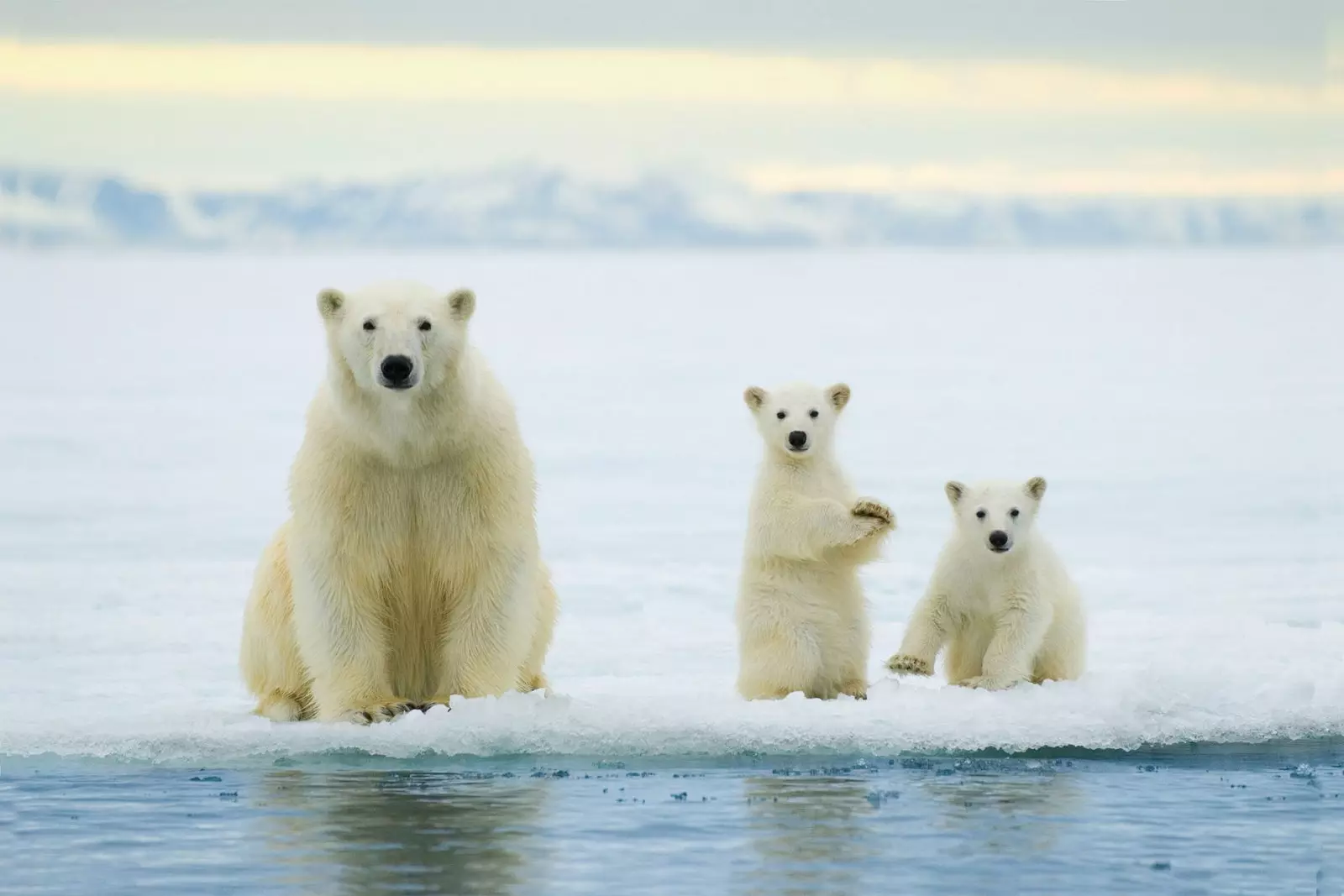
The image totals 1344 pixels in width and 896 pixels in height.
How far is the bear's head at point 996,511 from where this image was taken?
693cm

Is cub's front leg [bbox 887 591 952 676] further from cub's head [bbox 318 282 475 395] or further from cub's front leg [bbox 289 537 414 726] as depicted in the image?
cub's head [bbox 318 282 475 395]

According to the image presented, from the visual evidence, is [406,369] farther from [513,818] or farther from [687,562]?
[687,562]

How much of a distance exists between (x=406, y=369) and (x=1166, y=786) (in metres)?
2.66

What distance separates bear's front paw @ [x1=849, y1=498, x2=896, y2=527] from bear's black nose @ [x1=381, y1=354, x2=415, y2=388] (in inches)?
67.6

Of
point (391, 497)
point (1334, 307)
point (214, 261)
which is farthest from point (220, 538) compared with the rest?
point (214, 261)

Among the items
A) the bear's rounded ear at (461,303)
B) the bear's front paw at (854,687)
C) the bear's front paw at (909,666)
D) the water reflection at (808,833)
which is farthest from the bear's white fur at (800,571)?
the bear's rounded ear at (461,303)

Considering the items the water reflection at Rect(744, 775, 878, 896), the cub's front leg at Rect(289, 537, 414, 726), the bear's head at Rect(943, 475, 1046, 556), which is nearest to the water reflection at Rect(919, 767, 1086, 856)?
the water reflection at Rect(744, 775, 878, 896)

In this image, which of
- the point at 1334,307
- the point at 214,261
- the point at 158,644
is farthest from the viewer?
the point at 214,261

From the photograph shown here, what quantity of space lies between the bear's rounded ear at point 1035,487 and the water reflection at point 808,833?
160 cm

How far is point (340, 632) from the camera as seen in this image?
648 centimetres

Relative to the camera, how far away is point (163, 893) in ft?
16.0

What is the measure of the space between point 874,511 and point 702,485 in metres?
7.76

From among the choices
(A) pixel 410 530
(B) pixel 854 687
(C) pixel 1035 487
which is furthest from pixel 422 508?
(C) pixel 1035 487

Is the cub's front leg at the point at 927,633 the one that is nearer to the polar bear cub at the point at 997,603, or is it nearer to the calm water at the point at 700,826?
the polar bear cub at the point at 997,603
